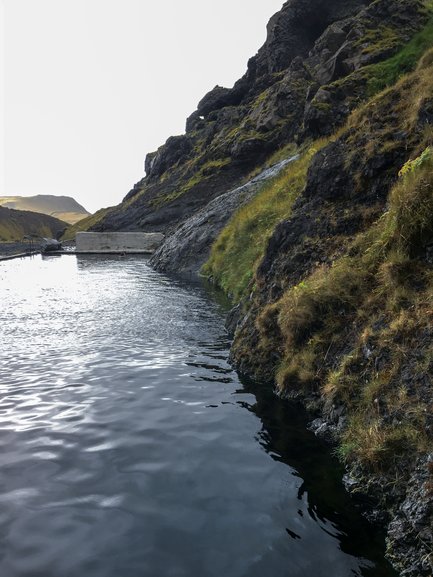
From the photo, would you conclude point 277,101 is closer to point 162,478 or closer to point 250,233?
point 250,233

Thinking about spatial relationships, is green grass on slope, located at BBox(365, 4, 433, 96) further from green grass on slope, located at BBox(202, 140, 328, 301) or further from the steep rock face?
green grass on slope, located at BBox(202, 140, 328, 301)

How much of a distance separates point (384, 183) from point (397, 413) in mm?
8211

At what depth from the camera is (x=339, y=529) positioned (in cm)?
620

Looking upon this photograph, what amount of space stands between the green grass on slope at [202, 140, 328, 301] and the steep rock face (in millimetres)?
8049

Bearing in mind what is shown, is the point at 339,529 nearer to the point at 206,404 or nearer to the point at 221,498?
the point at 221,498

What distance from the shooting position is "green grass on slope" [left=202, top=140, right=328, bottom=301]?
28.5m

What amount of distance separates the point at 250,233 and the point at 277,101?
4592cm

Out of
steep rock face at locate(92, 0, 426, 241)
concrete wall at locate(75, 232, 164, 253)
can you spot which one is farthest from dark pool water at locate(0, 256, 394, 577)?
concrete wall at locate(75, 232, 164, 253)

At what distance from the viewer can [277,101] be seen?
7019cm

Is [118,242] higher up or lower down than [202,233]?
higher up

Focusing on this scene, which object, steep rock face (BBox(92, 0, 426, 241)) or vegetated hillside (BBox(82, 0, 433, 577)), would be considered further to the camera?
steep rock face (BBox(92, 0, 426, 241))

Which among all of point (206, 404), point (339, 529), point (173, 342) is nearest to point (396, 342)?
point (339, 529)

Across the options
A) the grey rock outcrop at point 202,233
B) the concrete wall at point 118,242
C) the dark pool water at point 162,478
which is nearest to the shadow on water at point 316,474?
the dark pool water at point 162,478

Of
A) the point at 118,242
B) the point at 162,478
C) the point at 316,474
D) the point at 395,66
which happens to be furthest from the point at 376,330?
the point at 118,242
